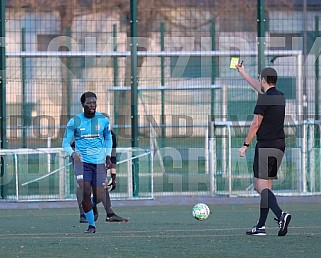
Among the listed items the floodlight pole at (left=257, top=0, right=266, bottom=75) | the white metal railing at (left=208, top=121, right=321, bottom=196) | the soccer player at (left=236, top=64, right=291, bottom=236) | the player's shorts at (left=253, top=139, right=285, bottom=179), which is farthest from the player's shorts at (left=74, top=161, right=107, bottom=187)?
the floodlight pole at (left=257, top=0, right=266, bottom=75)

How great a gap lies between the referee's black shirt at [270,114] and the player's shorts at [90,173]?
94.7 inches

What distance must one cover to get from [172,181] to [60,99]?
3013 millimetres

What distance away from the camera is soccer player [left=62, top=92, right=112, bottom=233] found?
1302 cm

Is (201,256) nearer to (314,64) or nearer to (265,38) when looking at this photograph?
(265,38)

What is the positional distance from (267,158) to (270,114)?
0.55 m

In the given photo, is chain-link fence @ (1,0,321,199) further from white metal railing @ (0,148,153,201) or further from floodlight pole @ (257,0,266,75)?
white metal railing @ (0,148,153,201)

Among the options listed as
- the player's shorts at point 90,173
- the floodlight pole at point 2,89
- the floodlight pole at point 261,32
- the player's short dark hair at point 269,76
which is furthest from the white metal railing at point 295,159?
the player's short dark hair at point 269,76

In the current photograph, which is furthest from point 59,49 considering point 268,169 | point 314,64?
point 268,169

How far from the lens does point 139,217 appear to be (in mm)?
15719

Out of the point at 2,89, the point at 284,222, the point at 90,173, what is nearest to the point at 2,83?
the point at 2,89

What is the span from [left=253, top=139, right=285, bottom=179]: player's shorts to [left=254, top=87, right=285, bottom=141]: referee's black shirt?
0.08 m

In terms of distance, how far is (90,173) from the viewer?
13125mm

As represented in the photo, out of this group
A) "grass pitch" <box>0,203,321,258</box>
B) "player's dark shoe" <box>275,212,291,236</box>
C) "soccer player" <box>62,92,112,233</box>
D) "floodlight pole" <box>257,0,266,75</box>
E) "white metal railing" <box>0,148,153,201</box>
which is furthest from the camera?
"floodlight pole" <box>257,0,266,75</box>

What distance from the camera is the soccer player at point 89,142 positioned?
1302 centimetres
